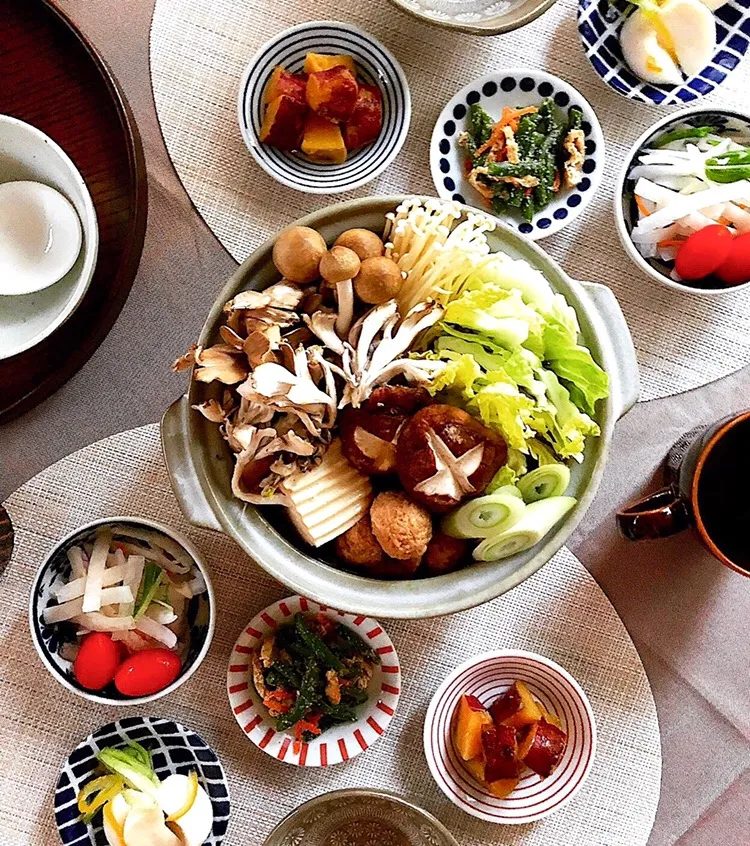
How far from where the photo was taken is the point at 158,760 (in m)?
1.63

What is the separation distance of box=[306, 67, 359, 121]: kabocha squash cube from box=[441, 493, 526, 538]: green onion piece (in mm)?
723

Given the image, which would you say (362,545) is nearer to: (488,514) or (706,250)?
(488,514)

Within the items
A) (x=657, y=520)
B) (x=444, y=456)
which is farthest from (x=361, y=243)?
(x=657, y=520)

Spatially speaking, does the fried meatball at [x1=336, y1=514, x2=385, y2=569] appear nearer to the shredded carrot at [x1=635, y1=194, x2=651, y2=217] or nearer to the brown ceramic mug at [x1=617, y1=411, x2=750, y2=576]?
the brown ceramic mug at [x1=617, y1=411, x2=750, y2=576]

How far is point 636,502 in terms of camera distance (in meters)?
1.68

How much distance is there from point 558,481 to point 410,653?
54 centimetres

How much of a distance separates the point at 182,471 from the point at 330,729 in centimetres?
57

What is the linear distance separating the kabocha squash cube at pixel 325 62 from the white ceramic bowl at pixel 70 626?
822 millimetres

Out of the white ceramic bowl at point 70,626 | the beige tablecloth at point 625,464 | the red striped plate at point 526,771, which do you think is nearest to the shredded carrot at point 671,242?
the beige tablecloth at point 625,464

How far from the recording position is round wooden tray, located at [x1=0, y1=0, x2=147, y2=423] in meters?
1.46

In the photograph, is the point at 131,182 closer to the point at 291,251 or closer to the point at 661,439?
the point at 291,251

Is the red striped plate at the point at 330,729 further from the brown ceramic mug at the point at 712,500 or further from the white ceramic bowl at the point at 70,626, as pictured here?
the brown ceramic mug at the point at 712,500

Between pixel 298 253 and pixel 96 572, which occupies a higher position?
pixel 298 253

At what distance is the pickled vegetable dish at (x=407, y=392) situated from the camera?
1.24 m
